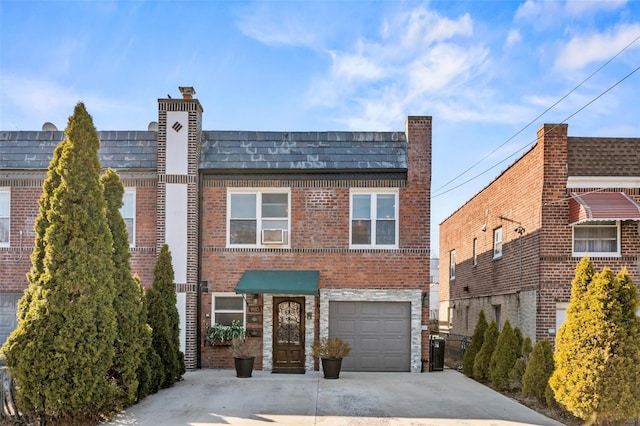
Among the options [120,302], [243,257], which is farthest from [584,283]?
[243,257]

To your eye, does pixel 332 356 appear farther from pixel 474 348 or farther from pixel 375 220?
pixel 474 348

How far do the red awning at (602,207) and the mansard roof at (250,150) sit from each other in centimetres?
441

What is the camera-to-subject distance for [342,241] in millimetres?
17141

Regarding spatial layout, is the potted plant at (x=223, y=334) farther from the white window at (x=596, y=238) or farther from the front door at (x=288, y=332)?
the white window at (x=596, y=238)

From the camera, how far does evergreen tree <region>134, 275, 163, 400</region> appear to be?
12.2m

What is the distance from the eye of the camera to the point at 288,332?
17094 millimetres

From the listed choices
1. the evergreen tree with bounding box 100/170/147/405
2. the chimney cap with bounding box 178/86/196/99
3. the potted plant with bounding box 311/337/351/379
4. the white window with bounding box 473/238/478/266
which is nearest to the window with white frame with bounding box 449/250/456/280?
the white window with bounding box 473/238/478/266

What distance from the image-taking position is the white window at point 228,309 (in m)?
17.2

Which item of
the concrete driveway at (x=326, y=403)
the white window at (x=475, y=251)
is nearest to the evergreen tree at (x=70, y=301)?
the concrete driveway at (x=326, y=403)

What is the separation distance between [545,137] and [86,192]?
11.1 metres

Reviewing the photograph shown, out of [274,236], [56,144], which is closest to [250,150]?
[274,236]

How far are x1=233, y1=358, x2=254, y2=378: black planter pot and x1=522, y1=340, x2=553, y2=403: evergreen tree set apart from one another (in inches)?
255

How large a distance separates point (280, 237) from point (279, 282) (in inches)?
50.8

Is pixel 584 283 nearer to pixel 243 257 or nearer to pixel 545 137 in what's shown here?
pixel 545 137
